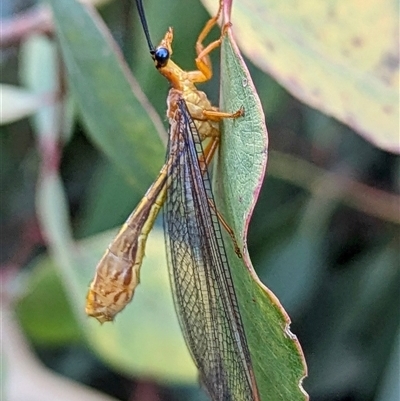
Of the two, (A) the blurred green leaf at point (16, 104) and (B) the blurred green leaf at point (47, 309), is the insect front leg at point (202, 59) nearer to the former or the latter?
(A) the blurred green leaf at point (16, 104)

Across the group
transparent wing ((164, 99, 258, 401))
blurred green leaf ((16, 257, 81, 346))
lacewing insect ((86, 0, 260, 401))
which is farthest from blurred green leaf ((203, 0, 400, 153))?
blurred green leaf ((16, 257, 81, 346))

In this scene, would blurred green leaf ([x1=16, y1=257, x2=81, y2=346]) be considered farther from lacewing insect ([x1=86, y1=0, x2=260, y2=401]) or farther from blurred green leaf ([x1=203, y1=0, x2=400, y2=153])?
blurred green leaf ([x1=203, y1=0, x2=400, y2=153])

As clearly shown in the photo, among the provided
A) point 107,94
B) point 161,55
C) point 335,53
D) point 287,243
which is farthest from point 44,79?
point 335,53

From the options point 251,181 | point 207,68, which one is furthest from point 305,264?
point 251,181

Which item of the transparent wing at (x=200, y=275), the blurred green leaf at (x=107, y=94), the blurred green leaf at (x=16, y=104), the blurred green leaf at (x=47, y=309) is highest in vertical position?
the blurred green leaf at (x=107, y=94)

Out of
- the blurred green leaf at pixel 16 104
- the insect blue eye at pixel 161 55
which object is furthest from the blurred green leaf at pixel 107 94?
the blurred green leaf at pixel 16 104

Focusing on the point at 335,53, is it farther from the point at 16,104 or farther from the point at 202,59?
the point at 16,104
